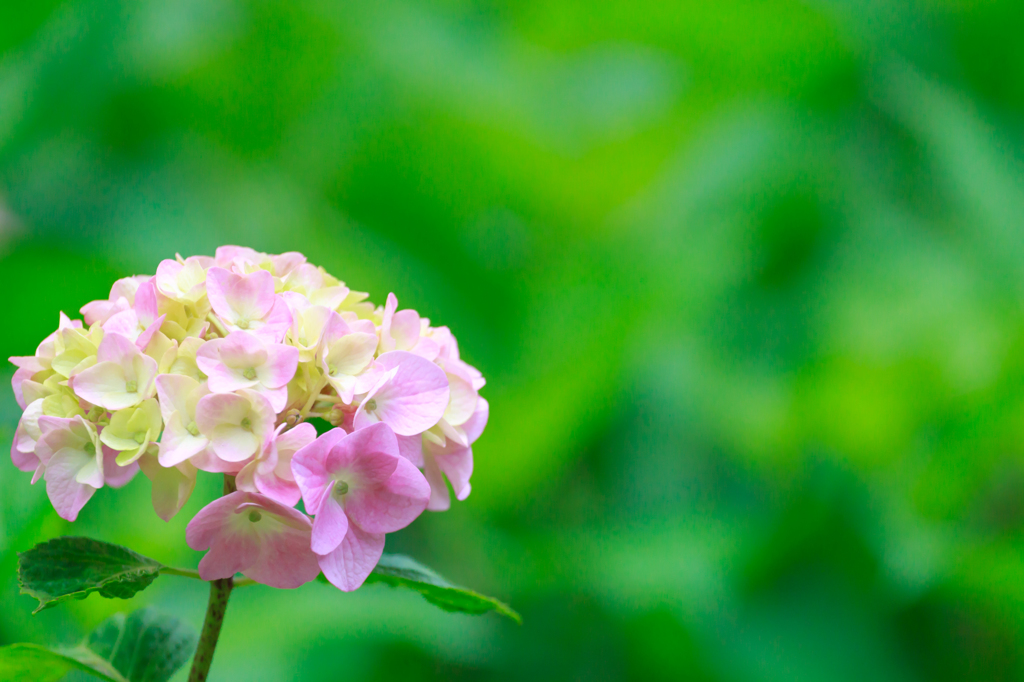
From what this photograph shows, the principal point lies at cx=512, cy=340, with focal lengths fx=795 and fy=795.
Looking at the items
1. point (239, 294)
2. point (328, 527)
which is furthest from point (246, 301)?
point (328, 527)

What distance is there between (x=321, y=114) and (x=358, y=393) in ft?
4.61

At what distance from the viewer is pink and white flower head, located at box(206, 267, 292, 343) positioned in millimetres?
342

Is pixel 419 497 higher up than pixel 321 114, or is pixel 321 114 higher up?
pixel 321 114

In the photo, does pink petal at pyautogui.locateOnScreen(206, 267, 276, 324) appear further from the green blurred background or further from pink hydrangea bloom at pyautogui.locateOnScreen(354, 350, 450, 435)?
the green blurred background

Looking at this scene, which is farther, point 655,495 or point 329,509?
point 655,495

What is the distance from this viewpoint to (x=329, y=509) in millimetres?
312

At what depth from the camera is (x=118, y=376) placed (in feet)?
1.07

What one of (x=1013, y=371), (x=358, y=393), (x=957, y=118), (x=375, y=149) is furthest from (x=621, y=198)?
(x=358, y=393)

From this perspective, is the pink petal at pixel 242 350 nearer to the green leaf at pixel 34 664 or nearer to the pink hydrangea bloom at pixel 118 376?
the pink hydrangea bloom at pixel 118 376

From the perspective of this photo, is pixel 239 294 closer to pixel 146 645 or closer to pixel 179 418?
pixel 179 418

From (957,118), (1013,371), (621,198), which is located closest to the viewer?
(1013,371)

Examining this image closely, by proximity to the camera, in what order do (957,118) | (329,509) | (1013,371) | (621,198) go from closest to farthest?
(329,509), (1013,371), (621,198), (957,118)

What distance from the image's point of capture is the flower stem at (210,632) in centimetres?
34

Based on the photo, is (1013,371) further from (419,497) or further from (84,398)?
(84,398)
